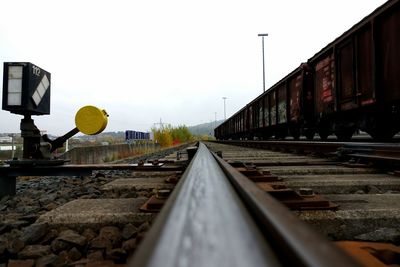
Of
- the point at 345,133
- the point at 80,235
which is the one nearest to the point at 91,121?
the point at 80,235

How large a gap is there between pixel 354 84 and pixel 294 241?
7.45 meters

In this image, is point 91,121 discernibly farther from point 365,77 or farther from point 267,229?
point 365,77

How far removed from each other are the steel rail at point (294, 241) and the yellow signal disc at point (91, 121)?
380 centimetres

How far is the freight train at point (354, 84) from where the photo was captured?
6.33 meters

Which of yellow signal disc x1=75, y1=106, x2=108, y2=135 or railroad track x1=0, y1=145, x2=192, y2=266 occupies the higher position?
yellow signal disc x1=75, y1=106, x2=108, y2=135

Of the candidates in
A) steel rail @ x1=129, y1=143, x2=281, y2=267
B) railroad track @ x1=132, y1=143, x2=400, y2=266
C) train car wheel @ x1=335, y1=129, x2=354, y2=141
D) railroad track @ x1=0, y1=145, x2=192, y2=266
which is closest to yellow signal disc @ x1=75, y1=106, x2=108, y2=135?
railroad track @ x1=0, y1=145, x2=192, y2=266

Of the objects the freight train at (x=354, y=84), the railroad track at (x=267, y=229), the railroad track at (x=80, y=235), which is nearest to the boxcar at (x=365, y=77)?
the freight train at (x=354, y=84)

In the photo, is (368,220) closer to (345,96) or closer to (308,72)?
(345,96)

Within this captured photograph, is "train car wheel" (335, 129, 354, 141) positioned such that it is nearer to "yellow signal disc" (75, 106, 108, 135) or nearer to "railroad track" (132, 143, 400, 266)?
"yellow signal disc" (75, 106, 108, 135)

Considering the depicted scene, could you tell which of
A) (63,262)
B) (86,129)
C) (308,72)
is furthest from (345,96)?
(63,262)

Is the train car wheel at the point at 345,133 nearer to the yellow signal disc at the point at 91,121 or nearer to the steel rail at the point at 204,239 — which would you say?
the yellow signal disc at the point at 91,121

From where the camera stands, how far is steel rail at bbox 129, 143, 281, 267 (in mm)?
784

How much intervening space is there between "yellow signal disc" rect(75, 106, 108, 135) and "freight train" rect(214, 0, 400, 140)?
4.86 metres

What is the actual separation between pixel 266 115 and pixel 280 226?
15617 millimetres
